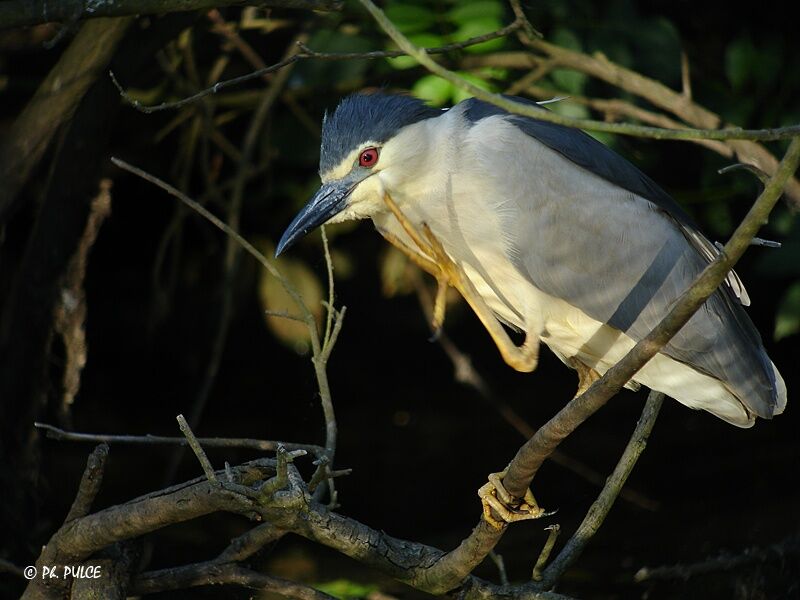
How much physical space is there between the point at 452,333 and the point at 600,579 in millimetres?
1868

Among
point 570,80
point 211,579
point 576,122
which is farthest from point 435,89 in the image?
point 576,122

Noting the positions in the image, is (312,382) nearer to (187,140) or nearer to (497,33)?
(187,140)

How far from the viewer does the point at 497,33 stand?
2.24 m

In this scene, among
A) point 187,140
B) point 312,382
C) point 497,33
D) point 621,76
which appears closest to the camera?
point 497,33

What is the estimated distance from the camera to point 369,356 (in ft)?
17.9

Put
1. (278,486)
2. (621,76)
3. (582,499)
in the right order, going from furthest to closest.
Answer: (582,499) < (621,76) < (278,486)

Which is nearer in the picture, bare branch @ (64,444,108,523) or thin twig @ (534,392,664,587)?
bare branch @ (64,444,108,523)

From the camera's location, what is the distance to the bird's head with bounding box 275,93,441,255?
2.51m

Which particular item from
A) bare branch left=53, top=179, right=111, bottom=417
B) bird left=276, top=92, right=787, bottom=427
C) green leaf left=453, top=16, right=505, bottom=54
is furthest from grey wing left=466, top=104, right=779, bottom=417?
bare branch left=53, top=179, right=111, bottom=417

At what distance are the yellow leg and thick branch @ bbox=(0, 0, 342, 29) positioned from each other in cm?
50

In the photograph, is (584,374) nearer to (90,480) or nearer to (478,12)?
(478,12)

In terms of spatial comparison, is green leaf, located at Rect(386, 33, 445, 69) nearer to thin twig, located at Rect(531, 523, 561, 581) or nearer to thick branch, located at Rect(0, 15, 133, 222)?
thick branch, located at Rect(0, 15, 133, 222)

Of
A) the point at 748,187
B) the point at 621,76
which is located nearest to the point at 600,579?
the point at 748,187

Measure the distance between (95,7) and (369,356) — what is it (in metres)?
3.25
